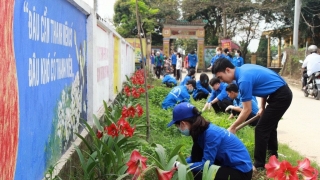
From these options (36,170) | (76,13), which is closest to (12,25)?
(36,170)

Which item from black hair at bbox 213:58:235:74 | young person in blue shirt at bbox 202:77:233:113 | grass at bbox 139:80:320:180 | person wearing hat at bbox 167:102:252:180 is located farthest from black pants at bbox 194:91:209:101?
person wearing hat at bbox 167:102:252:180

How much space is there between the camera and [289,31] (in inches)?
1326

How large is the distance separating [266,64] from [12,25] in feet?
117

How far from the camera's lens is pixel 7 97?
7.73 ft

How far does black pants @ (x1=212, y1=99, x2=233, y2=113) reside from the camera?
8.55 meters

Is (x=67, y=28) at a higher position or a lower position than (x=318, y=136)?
higher

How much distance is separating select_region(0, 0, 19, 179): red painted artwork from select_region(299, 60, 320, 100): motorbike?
1082 cm

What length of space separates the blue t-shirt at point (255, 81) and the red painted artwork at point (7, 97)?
2.49 m

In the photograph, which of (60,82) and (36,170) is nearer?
(36,170)

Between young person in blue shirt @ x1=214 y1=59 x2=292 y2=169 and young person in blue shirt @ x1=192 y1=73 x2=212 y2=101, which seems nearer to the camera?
young person in blue shirt @ x1=214 y1=59 x2=292 y2=169

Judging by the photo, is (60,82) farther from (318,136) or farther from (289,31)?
(289,31)

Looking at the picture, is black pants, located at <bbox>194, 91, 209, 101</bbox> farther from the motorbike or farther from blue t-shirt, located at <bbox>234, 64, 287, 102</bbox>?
blue t-shirt, located at <bbox>234, 64, 287, 102</bbox>

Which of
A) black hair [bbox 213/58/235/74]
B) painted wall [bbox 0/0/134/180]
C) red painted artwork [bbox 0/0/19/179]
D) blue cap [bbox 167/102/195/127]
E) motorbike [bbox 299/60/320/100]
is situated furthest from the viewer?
motorbike [bbox 299/60/320/100]

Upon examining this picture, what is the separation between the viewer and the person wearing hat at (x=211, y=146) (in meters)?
3.49
